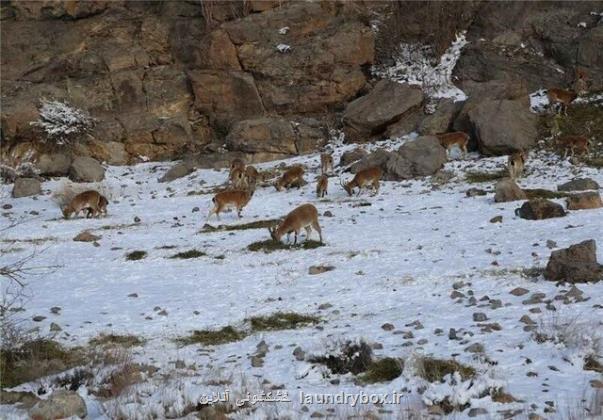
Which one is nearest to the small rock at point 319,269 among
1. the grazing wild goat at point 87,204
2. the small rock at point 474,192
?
the small rock at point 474,192

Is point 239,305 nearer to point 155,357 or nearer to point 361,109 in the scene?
point 155,357

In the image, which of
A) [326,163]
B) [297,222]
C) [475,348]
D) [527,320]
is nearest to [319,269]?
[297,222]

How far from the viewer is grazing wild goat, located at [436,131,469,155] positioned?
2711cm

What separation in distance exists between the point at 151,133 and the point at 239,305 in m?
23.7

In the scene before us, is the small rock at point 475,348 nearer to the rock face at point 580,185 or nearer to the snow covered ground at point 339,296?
the snow covered ground at point 339,296

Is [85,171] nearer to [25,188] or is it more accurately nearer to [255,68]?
[25,188]

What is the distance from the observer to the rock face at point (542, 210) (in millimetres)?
16703

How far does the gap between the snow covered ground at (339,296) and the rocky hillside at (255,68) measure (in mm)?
9878

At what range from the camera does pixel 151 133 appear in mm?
34562

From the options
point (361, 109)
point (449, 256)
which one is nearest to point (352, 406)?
point (449, 256)

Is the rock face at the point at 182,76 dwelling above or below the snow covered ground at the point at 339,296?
above

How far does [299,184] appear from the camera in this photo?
2505 cm

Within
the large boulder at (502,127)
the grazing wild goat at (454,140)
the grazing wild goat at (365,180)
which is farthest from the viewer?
the grazing wild goat at (454,140)

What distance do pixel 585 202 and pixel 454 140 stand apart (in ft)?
33.2
